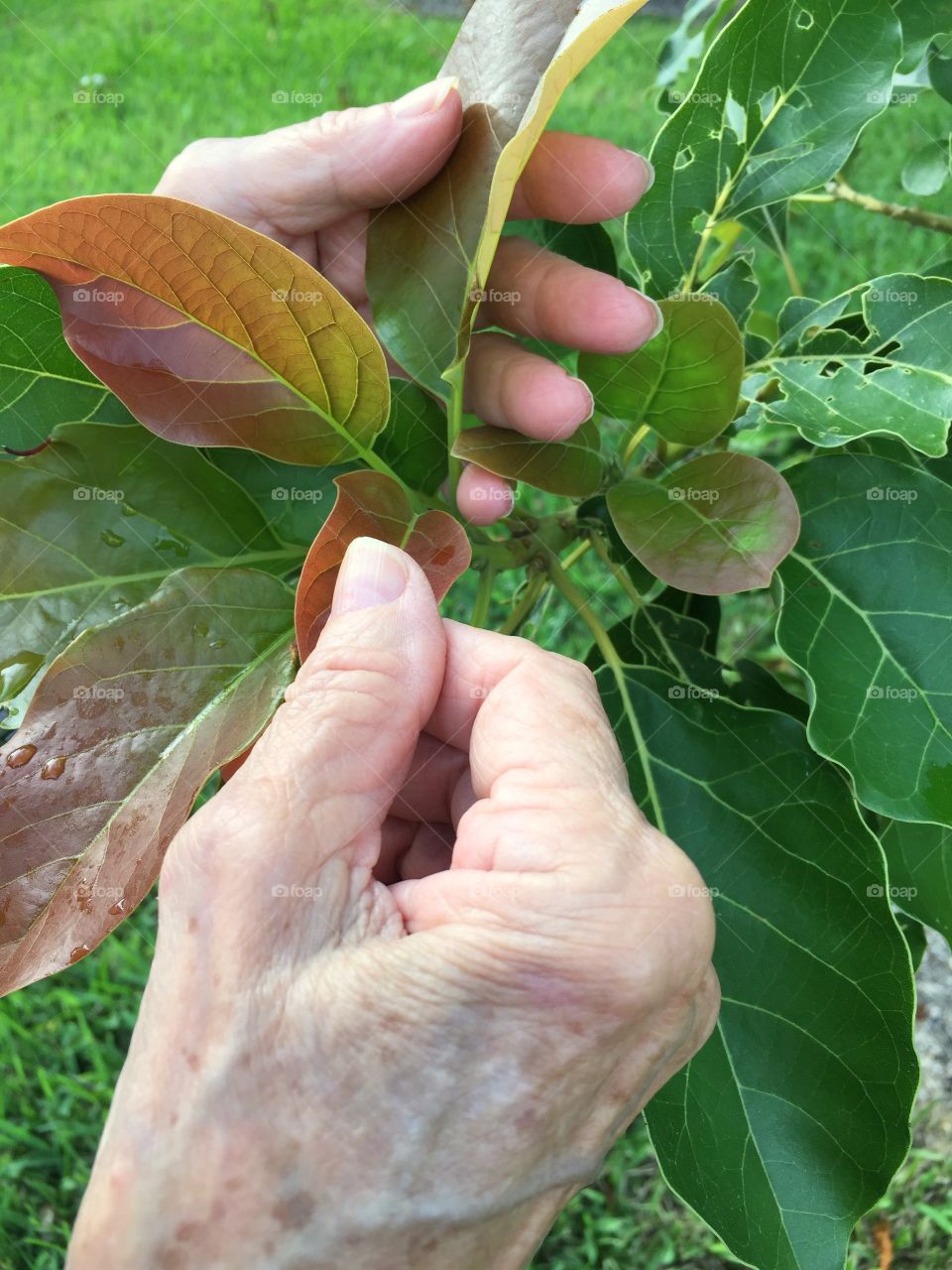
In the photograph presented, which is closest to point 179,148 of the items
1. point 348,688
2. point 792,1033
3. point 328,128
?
point 328,128

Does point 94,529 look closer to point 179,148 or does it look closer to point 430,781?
point 430,781

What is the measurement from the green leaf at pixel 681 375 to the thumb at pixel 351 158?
21 centimetres

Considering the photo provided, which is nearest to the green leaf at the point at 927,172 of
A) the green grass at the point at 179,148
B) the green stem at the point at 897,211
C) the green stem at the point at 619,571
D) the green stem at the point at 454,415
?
the green stem at the point at 897,211

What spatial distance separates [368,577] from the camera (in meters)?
0.74

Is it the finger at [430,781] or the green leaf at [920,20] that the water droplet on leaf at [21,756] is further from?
the green leaf at [920,20]

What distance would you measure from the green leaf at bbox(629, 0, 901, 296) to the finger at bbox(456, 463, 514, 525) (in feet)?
0.93

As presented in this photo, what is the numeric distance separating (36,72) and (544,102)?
3491 mm

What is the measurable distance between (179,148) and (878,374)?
2624 mm

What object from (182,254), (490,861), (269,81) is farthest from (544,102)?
(269,81)

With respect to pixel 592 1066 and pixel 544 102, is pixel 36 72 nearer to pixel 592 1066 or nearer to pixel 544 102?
pixel 544 102

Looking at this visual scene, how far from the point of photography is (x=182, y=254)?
71cm

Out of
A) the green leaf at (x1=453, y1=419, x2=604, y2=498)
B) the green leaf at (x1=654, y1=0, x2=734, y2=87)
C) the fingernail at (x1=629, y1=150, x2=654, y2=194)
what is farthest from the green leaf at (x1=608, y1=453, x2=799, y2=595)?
the green leaf at (x1=654, y1=0, x2=734, y2=87)

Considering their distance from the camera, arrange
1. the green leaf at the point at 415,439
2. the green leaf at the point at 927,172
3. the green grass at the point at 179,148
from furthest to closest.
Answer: the green grass at the point at 179,148, the green leaf at the point at 927,172, the green leaf at the point at 415,439

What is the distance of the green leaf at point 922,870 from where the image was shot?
96 cm
